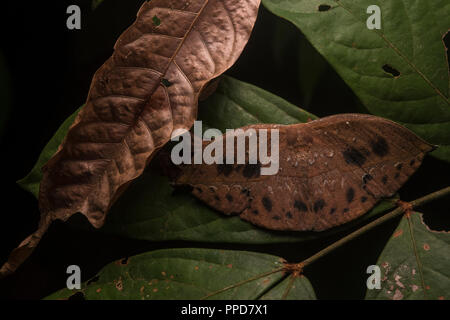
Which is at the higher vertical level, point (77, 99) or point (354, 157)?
point (77, 99)

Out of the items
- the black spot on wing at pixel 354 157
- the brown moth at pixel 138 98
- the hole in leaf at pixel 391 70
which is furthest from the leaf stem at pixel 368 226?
the brown moth at pixel 138 98

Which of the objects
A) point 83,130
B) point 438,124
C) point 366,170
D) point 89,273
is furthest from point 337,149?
point 89,273

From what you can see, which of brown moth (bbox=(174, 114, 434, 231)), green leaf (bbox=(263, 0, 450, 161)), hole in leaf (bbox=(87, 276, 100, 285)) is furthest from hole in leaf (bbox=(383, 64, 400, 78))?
hole in leaf (bbox=(87, 276, 100, 285))

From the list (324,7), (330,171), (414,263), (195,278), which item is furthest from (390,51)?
(195,278)

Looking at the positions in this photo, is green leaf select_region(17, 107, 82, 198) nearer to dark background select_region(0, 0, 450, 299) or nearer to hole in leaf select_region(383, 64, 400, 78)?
dark background select_region(0, 0, 450, 299)

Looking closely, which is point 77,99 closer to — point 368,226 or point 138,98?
point 138,98

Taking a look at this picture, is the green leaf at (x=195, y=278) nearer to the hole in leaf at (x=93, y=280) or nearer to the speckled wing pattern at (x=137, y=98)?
the hole in leaf at (x=93, y=280)
